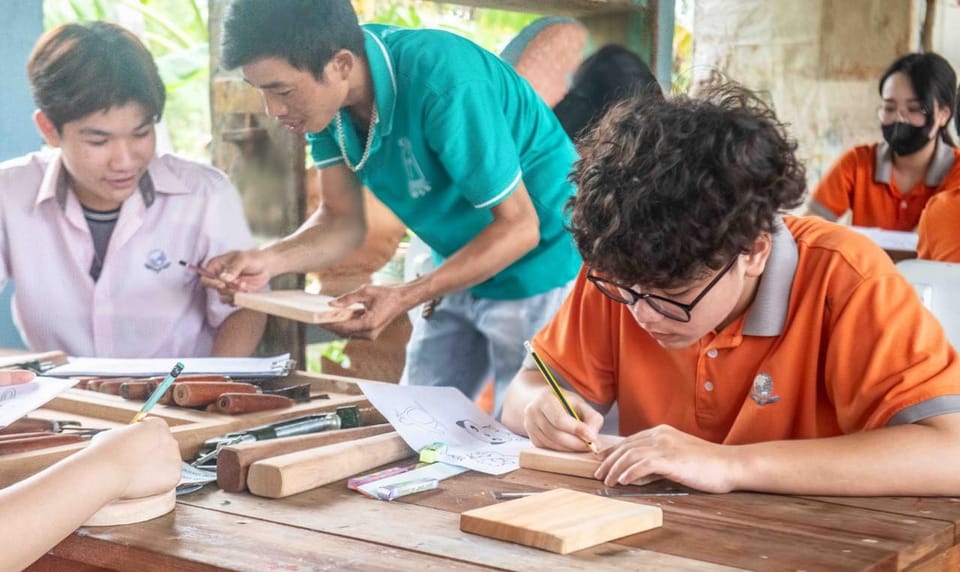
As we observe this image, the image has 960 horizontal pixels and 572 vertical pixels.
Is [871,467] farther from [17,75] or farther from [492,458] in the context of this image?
[17,75]

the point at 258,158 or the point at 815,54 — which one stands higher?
the point at 815,54

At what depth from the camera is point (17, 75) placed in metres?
2.84

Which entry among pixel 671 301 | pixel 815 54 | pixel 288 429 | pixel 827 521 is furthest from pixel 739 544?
pixel 815 54

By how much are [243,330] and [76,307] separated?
0.44m

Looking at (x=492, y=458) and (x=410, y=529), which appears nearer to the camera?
(x=410, y=529)

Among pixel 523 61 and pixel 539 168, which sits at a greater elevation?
pixel 523 61

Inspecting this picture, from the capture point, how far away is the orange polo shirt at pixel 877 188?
4844 mm

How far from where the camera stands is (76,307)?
2965 millimetres

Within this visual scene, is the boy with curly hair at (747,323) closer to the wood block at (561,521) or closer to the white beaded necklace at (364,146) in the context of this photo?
the wood block at (561,521)

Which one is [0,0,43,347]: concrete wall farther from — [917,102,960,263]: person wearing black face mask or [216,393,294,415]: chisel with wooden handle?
[917,102,960,263]: person wearing black face mask

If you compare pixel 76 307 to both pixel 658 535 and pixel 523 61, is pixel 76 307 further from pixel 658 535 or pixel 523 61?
pixel 658 535

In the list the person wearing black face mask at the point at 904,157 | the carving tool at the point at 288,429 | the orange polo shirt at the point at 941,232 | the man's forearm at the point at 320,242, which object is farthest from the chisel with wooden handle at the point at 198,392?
the person wearing black face mask at the point at 904,157

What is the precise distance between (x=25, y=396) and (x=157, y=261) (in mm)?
1245

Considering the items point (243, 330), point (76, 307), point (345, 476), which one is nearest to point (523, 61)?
point (243, 330)
